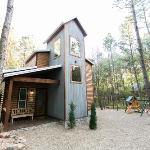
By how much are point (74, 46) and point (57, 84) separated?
303 centimetres

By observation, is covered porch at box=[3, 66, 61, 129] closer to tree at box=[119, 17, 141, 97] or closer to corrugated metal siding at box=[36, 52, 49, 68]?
corrugated metal siding at box=[36, 52, 49, 68]

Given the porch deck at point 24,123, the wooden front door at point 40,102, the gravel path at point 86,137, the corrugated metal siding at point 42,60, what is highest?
the corrugated metal siding at point 42,60

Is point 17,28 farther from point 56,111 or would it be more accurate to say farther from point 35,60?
point 56,111

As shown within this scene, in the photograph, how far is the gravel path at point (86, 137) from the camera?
22.0ft

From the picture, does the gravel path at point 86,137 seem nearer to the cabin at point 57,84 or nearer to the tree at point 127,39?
the cabin at point 57,84

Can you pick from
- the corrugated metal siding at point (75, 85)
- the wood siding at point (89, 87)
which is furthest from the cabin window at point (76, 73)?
the wood siding at point (89, 87)

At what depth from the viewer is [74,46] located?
12.3 m

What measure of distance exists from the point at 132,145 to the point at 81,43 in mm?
8545

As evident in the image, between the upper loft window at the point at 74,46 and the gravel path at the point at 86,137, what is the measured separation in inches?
200

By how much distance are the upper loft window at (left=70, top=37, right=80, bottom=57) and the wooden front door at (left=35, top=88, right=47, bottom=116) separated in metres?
3.97

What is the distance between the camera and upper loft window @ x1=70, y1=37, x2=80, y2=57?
39.7 ft

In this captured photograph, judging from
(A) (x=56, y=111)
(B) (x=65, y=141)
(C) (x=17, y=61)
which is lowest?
(B) (x=65, y=141)

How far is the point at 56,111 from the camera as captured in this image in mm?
11742

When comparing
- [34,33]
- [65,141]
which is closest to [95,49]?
[34,33]
